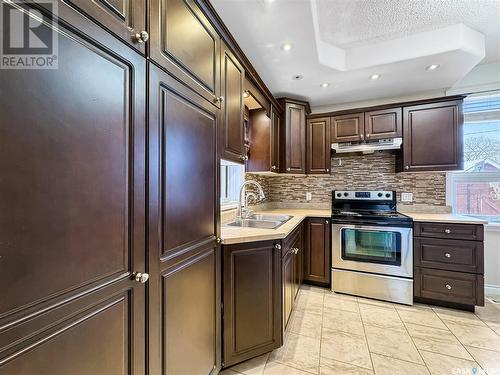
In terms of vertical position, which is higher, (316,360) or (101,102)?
(101,102)

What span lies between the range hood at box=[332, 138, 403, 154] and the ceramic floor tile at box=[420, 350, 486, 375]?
6.67 feet

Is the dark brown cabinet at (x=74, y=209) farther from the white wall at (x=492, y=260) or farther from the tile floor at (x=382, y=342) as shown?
the white wall at (x=492, y=260)

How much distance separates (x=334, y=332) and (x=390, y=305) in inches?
35.7

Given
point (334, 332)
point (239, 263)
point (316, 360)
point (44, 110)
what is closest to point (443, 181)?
point (334, 332)

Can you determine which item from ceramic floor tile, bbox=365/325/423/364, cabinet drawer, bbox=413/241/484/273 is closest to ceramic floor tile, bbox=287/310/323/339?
ceramic floor tile, bbox=365/325/423/364

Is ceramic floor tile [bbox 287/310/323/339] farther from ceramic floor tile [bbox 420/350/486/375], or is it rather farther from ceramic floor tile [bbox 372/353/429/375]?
ceramic floor tile [bbox 420/350/486/375]

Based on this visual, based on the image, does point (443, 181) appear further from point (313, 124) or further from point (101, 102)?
point (101, 102)

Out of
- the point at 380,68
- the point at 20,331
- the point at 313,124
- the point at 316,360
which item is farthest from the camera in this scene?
the point at 313,124

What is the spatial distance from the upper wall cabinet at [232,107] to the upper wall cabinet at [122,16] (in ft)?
2.29

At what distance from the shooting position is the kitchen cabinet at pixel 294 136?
295 centimetres

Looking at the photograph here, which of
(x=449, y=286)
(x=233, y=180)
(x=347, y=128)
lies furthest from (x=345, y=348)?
(x=347, y=128)

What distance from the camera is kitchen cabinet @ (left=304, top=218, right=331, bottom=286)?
108 inches

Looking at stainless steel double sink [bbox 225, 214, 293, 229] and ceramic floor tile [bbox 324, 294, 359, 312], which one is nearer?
stainless steel double sink [bbox 225, 214, 293, 229]

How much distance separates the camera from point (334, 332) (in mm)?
1962
